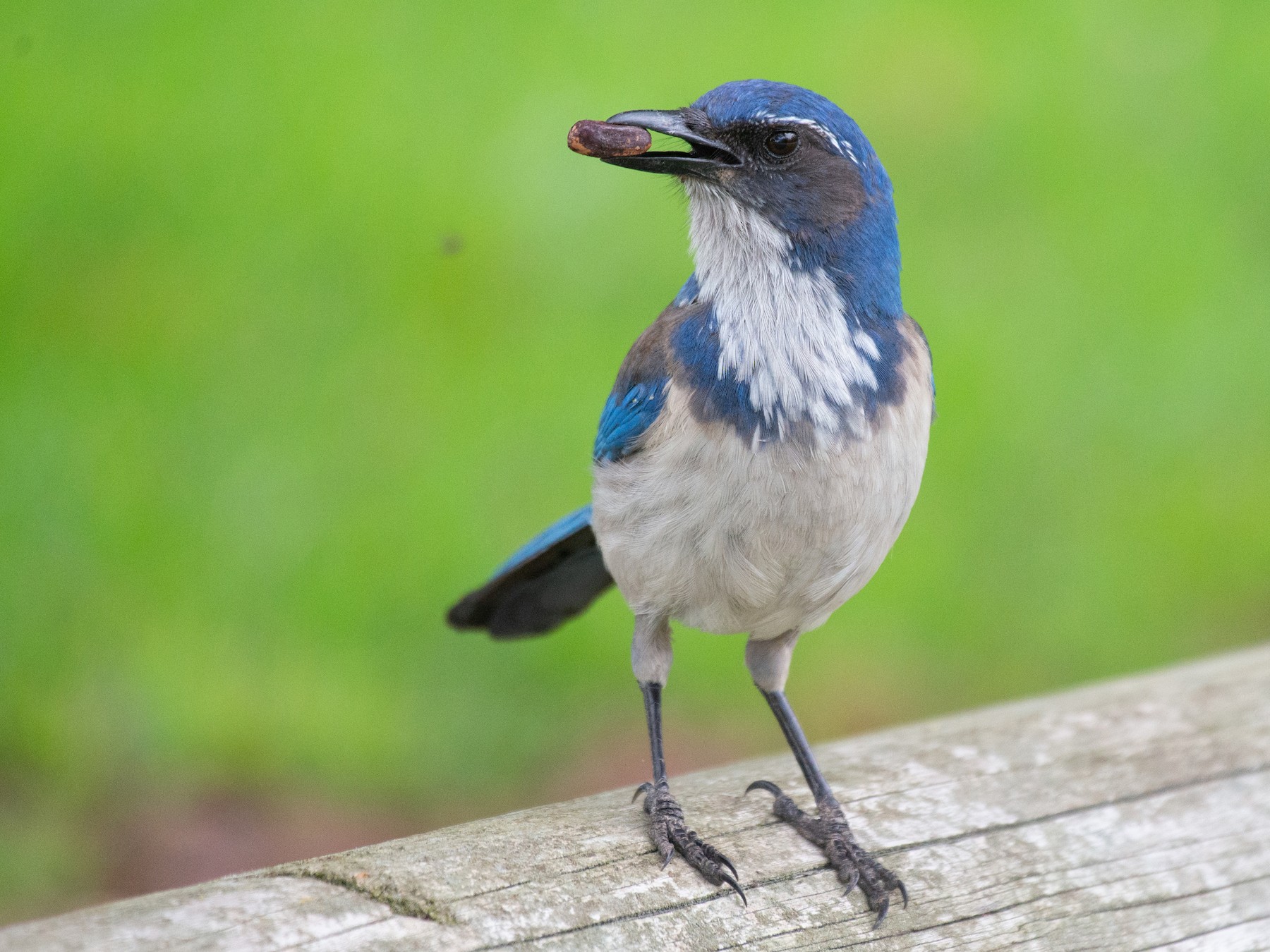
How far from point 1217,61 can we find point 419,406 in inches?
175

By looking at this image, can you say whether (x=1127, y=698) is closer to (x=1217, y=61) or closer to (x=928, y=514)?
(x=928, y=514)

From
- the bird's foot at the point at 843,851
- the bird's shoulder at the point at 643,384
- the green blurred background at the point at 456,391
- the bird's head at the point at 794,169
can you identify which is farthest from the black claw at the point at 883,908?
the green blurred background at the point at 456,391

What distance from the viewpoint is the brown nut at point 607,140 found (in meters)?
3.03

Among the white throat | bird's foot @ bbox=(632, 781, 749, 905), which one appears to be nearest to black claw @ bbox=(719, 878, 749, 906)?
bird's foot @ bbox=(632, 781, 749, 905)

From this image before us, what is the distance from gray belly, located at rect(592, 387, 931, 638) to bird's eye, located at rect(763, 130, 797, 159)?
594 millimetres

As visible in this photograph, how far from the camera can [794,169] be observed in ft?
10.5

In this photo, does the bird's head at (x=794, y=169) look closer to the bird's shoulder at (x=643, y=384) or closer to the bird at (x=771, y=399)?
the bird at (x=771, y=399)

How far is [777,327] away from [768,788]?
3.56 feet

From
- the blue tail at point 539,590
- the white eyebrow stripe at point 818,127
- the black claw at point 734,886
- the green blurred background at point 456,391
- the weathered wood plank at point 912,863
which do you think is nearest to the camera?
the weathered wood plank at point 912,863

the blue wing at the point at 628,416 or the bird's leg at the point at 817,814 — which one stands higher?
the blue wing at the point at 628,416

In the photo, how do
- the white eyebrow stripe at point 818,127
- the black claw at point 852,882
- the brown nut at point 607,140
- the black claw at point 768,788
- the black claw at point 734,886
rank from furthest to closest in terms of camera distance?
the black claw at point 768,788 → the white eyebrow stripe at point 818,127 → the brown nut at point 607,140 → the black claw at point 852,882 → the black claw at point 734,886

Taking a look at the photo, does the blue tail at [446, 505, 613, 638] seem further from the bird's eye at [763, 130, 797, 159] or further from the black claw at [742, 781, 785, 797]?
the bird's eye at [763, 130, 797, 159]

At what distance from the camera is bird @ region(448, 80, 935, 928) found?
3.06 meters

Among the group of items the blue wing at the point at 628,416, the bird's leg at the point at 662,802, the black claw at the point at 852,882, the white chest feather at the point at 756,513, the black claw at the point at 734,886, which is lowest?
the black claw at the point at 852,882
